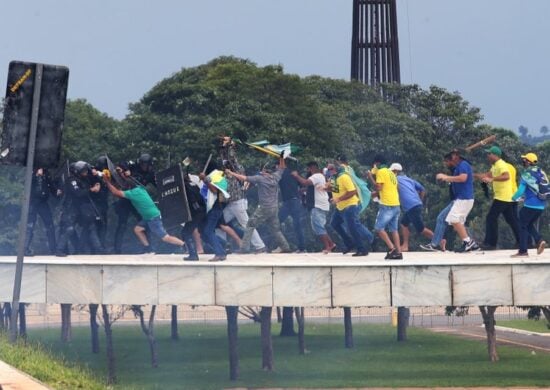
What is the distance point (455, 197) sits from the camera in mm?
24734

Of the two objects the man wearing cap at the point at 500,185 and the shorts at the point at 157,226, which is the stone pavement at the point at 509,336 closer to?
the shorts at the point at 157,226

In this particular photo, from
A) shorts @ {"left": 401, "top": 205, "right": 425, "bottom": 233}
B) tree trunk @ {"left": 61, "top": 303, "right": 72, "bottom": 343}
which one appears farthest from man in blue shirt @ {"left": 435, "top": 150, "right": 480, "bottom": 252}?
tree trunk @ {"left": 61, "top": 303, "right": 72, "bottom": 343}

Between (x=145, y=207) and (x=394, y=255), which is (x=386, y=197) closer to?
(x=394, y=255)

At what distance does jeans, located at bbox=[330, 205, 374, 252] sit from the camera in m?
25.1

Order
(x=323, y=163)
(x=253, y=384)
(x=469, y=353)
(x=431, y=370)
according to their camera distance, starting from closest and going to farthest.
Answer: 1. (x=253, y=384)
2. (x=431, y=370)
3. (x=469, y=353)
4. (x=323, y=163)

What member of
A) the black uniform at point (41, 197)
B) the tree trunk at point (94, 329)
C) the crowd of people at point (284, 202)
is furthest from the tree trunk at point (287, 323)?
the black uniform at point (41, 197)

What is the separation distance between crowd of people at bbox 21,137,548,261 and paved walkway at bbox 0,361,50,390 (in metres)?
10.3

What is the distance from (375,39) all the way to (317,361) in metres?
44.4

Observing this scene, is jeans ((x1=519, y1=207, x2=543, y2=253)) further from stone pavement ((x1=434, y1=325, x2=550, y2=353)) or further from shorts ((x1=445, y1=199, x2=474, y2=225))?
stone pavement ((x1=434, y1=325, x2=550, y2=353))

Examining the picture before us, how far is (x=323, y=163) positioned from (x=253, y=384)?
55.0 feet

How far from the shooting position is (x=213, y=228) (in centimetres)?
2459

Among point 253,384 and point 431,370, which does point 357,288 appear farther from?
point 431,370

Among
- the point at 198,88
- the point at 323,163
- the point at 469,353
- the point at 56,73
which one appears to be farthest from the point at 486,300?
the point at 198,88

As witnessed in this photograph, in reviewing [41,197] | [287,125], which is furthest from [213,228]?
[287,125]
